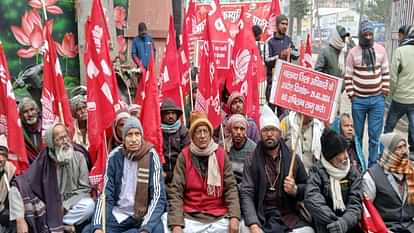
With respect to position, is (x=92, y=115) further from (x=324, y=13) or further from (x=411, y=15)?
(x=324, y=13)

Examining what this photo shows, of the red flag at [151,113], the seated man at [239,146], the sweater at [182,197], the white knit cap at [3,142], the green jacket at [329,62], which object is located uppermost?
the green jacket at [329,62]

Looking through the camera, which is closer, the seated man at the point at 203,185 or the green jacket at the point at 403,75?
the seated man at the point at 203,185

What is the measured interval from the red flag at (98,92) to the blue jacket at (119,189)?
256 mm

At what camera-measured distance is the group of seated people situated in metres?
4.70

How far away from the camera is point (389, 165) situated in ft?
15.5

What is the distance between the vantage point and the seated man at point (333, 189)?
4668 millimetres

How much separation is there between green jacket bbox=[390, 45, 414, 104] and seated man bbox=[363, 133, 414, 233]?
9.69 ft

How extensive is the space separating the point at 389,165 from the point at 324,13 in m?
19.0

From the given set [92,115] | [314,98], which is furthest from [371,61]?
[92,115]

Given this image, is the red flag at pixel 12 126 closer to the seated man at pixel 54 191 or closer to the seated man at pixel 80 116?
the seated man at pixel 54 191

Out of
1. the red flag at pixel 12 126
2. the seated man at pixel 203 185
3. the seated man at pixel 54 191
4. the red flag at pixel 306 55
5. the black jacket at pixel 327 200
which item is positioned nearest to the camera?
the black jacket at pixel 327 200

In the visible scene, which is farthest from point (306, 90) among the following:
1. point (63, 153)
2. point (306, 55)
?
point (306, 55)

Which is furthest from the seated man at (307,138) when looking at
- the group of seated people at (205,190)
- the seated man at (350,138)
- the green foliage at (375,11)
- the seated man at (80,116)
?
the green foliage at (375,11)

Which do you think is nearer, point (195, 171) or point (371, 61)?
point (195, 171)
